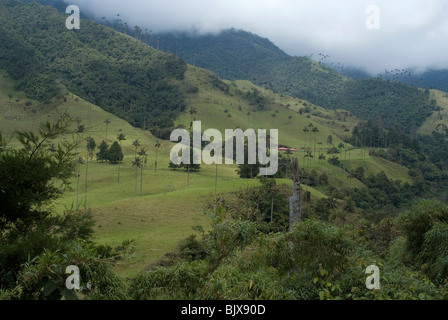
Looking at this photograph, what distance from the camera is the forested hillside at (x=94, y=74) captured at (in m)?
146

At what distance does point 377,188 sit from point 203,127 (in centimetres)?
7288

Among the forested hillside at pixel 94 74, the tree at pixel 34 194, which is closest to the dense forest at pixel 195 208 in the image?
the tree at pixel 34 194

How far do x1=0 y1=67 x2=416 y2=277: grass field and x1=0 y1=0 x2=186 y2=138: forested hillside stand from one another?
21.8ft

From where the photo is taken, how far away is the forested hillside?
→ 478 feet

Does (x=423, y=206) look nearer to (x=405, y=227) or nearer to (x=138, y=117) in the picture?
(x=405, y=227)

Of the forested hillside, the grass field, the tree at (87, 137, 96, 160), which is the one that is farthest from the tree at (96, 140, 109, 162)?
the forested hillside

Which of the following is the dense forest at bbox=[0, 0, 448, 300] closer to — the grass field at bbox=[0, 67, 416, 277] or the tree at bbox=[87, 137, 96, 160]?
the tree at bbox=[87, 137, 96, 160]

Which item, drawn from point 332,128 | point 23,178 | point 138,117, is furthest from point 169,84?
point 23,178

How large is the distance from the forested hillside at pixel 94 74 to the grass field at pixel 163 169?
6.63 metres

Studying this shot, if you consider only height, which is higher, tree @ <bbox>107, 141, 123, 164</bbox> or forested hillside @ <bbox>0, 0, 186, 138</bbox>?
forested hillside @ <bbox>0, 0, 186, 138</bbox>

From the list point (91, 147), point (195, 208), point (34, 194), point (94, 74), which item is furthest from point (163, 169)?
point (94, 74)

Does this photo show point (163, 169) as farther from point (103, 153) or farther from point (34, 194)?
point (34, 194)

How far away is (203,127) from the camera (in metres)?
147

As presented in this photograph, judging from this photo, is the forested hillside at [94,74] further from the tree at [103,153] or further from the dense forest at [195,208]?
the tree at [103,153]
